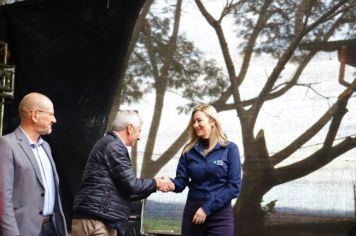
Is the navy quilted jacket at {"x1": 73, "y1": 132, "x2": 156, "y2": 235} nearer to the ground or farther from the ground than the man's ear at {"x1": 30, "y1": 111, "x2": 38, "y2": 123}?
nearer to the ground

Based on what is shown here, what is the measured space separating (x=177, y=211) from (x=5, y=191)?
1.86 meters

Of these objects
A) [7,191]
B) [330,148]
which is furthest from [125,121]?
[330,148]

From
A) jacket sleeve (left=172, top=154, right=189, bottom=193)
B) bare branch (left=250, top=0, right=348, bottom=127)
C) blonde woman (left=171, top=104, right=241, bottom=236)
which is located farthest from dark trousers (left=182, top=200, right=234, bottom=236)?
bare branch (left=250, top=0, right=348, bottom=127)

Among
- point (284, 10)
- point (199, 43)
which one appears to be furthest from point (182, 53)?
point (284, 10)

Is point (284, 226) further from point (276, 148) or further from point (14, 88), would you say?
point (14, 88)

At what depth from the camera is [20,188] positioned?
2285 millimetres

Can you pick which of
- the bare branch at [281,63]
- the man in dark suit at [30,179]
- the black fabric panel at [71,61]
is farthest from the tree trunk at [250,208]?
the man in dark suit at [30,179]

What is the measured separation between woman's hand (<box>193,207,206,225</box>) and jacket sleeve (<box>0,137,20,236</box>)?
0.81 metres

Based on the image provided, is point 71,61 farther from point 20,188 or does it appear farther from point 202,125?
point 20,188

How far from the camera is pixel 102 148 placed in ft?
8.83

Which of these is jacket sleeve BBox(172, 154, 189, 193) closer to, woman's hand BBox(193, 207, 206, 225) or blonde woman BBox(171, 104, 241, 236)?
blonde woman BBox(171, 104, 241, 236)

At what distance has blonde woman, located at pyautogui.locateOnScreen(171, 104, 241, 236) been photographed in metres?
2.66

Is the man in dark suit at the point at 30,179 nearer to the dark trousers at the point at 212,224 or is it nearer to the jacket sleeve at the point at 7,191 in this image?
the jacket sleeve at the point at 7,191

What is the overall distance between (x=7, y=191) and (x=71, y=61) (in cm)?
231
